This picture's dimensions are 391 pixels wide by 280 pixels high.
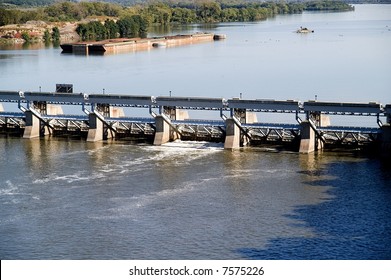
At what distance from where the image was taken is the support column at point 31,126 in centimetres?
3969

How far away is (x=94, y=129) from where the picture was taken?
126 ft

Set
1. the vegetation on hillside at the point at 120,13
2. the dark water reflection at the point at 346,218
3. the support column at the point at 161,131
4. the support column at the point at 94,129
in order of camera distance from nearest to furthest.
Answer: the dark water reflection at the point at 346,218
the support column at the point at 161,131
the support column at the point at 94,129
the vegetation on hillside at the point at 120,13

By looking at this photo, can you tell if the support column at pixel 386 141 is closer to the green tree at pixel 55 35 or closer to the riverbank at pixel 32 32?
the riverbank at pixel 32 32

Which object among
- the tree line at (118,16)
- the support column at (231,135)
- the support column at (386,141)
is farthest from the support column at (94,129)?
the tree line at (118,16)

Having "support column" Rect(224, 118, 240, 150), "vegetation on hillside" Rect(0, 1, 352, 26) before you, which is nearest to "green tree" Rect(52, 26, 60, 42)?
→ "vegetation on hillside" Rect(0, 1, 352, 26)

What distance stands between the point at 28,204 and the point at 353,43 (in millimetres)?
65767

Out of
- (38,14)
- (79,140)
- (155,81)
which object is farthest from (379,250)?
(38,14)

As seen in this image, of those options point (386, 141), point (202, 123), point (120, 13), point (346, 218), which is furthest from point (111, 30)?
point (346, 218)

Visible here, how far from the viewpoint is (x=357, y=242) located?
77.3 feet

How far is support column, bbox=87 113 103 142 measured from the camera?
126ft

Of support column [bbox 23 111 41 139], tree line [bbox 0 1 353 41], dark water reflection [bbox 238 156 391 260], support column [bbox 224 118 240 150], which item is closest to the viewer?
dark water reflection [bbox 238 156 391 260]

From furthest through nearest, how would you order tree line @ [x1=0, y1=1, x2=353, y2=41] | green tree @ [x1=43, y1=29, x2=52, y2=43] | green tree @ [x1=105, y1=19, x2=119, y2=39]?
tree line @ [x1=0, y1=1, x2=353, y2=41], green tree @ [x1=105, y1=19, x2=119, y2=39], green tree @ [x1=43, y1=29, x2=52, y2=43]

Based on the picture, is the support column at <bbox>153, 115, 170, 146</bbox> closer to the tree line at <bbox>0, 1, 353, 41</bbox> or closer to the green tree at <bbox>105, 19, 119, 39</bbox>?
the tree line at <bbox>0, 1, 353, 41</bbox>

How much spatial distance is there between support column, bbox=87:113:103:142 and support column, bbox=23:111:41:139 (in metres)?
2.98
